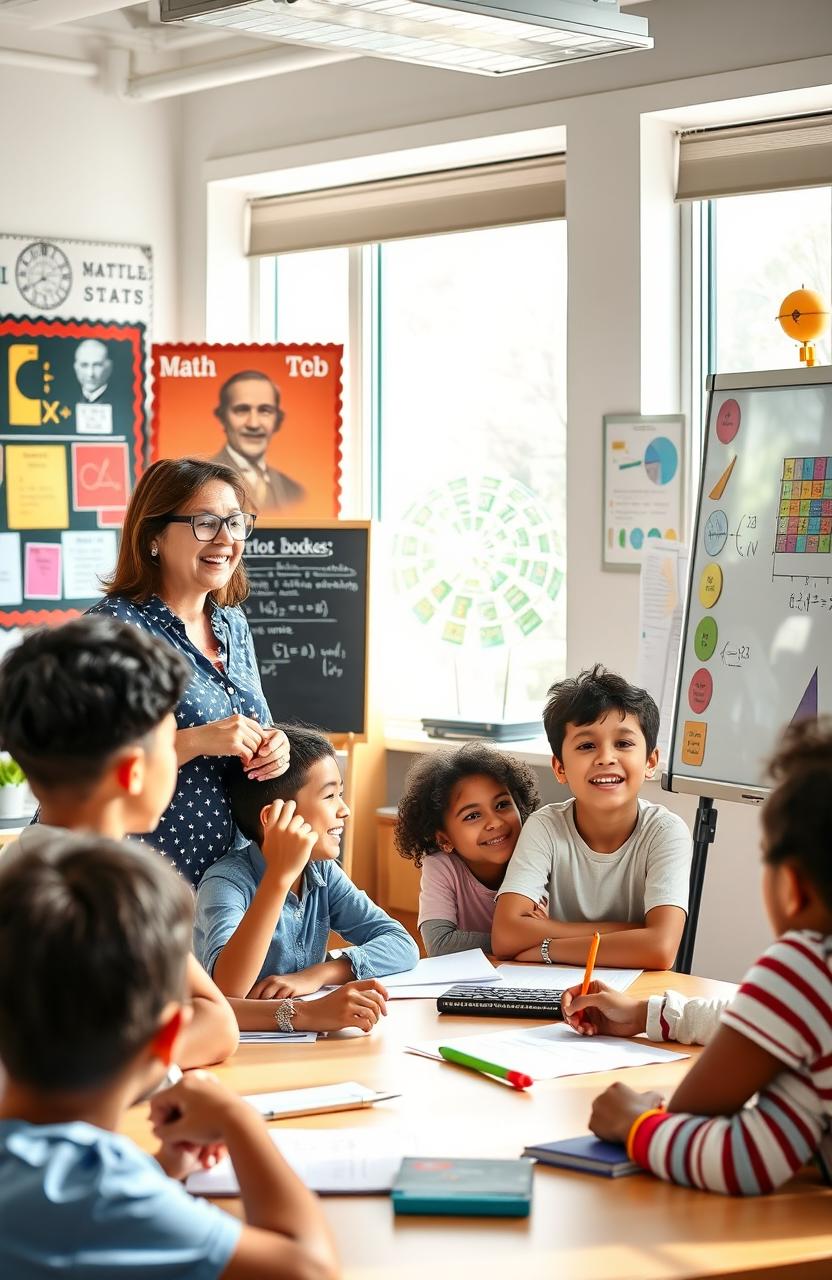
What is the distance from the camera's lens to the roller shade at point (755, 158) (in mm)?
4090

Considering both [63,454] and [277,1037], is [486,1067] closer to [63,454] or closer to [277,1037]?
[277,1037]

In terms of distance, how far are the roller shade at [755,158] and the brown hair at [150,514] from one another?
2.08 meters

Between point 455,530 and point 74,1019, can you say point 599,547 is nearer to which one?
point 455,530

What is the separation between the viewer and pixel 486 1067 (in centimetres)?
198

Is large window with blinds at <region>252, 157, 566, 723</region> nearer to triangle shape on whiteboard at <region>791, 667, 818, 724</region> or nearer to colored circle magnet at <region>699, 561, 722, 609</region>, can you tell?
colored circle magnet at <region>699, 561, 722, 609</region>

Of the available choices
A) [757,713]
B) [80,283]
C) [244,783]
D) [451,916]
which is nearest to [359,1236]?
[244,783]

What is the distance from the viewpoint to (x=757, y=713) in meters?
3.40

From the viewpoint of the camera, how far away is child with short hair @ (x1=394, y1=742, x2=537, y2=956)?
2963 millimetres

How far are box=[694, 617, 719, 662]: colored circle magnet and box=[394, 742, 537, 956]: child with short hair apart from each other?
71 cm

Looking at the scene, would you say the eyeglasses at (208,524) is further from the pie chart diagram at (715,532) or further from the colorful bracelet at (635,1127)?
the colorful bracelet at (635,1127)

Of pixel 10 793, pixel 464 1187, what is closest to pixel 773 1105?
pixel 464 1187

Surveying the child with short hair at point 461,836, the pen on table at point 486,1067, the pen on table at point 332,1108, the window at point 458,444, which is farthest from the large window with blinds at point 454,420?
the pen on table at point 332,1108

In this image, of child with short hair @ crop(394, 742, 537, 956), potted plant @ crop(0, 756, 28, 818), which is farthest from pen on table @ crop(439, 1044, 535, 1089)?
potted plant @ crop(0, 756, 28, 818)

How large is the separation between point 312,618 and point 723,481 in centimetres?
163
